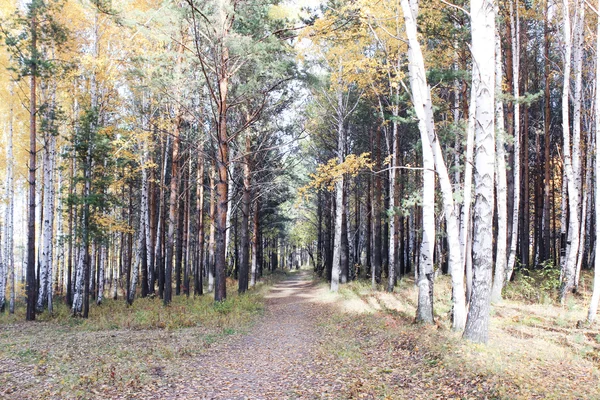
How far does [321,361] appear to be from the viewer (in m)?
7.19

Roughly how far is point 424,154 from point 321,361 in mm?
5066

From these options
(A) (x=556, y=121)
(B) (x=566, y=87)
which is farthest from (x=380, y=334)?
(A) (x=556, y=121)

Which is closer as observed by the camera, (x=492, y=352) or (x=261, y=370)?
(x=492, y=352)

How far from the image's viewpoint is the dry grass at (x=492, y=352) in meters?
4.81

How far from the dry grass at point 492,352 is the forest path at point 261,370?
2.47 feet

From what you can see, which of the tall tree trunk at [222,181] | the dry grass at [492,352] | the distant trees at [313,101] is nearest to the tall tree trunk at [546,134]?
the distant trees at [313,101]

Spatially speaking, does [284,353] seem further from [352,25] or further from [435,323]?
[352,25]

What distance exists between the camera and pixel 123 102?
670 inches

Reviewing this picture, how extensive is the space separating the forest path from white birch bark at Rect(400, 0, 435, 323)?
9.79ft

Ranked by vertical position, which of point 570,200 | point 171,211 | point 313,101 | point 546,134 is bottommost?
point 171,211

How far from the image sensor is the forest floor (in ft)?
16.9

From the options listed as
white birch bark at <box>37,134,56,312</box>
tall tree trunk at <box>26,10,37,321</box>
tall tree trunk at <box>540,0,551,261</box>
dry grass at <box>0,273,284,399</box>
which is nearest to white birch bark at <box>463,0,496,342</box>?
dry grass at <box>0,273,284,399</box>

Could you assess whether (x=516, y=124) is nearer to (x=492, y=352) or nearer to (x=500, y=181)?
(x=500, y=181)

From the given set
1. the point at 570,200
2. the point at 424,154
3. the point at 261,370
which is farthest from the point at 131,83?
the point at 570,200
